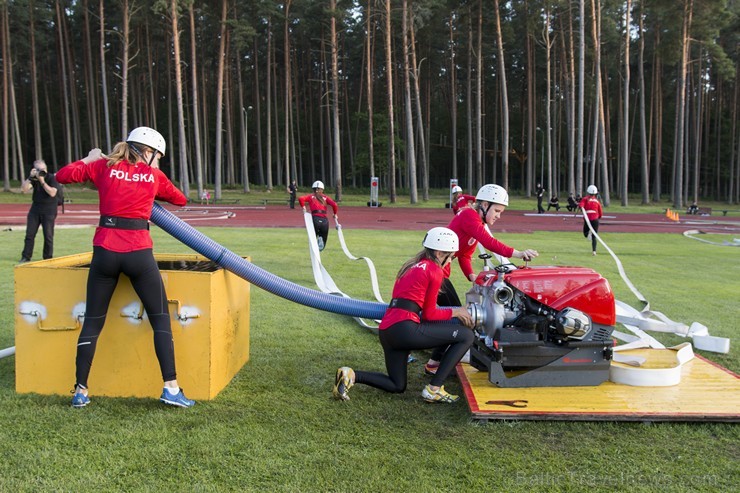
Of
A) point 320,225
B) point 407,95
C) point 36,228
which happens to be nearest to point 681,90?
point 407,95

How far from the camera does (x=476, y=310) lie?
5.15m

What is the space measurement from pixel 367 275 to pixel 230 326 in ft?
20.3

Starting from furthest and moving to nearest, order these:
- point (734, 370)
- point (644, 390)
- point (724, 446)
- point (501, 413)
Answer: point (734, 370) < point (644, 390) < point (501, 413) < point (724, 446)

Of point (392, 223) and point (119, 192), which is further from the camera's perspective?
point (392, 223)

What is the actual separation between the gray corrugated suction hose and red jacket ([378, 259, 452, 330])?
2.78ft

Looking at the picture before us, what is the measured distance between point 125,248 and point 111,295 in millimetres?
431

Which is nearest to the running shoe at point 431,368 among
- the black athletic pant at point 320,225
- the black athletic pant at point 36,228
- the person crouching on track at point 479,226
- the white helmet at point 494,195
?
the person crouching on track at point 479,226

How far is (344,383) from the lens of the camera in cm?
474

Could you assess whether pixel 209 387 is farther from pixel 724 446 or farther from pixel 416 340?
pixel 724 446

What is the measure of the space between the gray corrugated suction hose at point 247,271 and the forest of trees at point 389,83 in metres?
33.6

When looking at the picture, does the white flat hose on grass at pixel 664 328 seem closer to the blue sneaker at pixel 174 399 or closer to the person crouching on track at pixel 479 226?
the person crouching on track at pixel 479 226

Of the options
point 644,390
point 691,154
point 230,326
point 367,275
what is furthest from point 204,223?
point 691,154

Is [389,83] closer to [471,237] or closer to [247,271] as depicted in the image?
[471,237]

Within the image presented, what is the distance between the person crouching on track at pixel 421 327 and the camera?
15.9 feet
